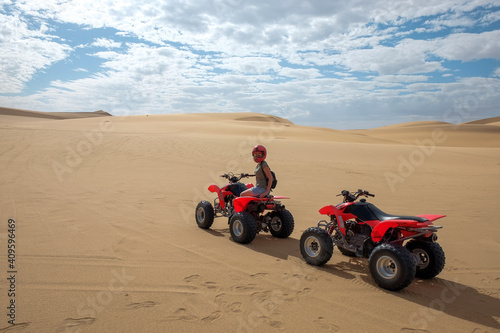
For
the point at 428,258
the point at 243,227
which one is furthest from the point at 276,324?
the point at 243,227

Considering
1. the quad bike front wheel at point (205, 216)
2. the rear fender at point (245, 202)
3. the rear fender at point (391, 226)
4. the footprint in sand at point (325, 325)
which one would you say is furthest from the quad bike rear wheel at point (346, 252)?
the quad bike front wheel at point (205, 216)

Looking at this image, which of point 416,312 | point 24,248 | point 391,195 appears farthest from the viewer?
point 391,195

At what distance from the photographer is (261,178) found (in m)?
6.35

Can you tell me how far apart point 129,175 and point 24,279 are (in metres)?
8.81

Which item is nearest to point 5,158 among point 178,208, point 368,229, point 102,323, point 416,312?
point 178,208

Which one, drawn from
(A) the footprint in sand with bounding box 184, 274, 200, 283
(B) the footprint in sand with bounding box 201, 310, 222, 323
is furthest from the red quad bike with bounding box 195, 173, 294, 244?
(B) the footprint in sand with bounding box 201, 310, 222, 323

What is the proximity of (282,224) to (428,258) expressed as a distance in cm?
258

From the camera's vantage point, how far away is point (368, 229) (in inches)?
195

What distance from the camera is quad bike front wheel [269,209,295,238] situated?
645cm

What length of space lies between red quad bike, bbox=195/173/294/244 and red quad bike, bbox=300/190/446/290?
113 centimetres

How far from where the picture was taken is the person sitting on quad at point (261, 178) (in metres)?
6.16

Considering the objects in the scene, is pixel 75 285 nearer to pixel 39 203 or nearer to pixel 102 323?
pixel 102 323

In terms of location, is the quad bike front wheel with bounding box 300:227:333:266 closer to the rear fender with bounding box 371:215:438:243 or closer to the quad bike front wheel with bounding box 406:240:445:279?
the rear fender with bounding box 371:215:438:243

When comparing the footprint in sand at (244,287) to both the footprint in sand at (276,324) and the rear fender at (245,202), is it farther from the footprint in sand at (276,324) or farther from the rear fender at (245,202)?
the rear fender at (245,202)
